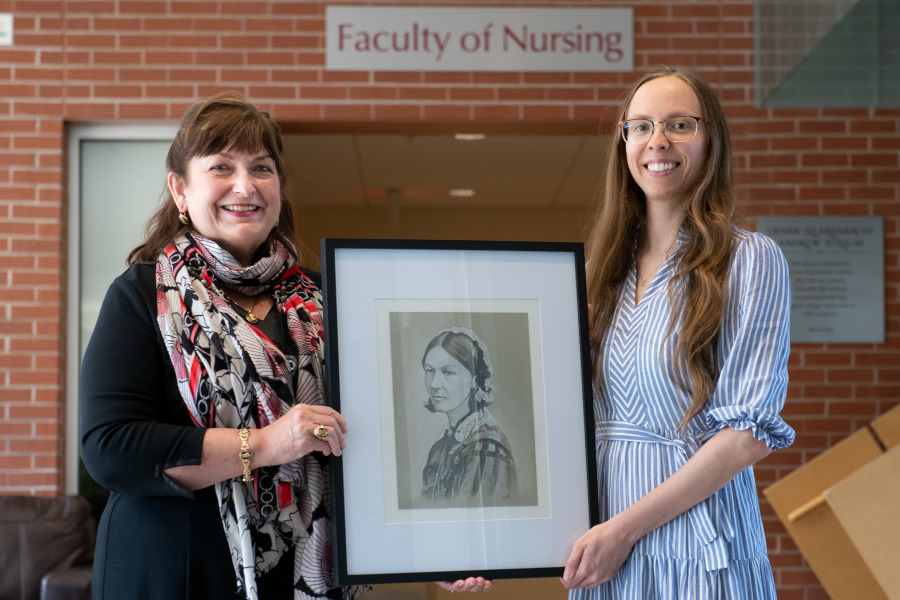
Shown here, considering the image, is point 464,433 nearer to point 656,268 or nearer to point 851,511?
point 656,268

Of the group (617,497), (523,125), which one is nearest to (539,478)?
(617,497)

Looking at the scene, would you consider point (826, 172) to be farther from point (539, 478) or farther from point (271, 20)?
point (539, 478)

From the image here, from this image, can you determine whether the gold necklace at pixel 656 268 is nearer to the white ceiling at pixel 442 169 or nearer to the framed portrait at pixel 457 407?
the framed portrait at pixel 457 407

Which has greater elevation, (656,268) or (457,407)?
(656,268)

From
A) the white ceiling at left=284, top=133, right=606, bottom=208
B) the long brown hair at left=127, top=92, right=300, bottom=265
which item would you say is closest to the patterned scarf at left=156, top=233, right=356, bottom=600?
the long brown hair at left=127, top=92, right=300, bottom=265

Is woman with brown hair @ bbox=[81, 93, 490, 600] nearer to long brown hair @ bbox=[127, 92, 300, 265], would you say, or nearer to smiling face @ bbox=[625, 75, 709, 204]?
long brown hair @ bbox=[127, 92, 300, 265]

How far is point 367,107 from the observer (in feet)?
17.6

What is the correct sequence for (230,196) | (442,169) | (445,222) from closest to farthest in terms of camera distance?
1. (230,196)
2. (442,169)
3. (445,222)

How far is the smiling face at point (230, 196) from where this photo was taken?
2039 millimetres

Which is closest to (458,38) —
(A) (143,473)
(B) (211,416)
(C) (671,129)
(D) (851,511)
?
(D) (851,511)

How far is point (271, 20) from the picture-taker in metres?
5.37

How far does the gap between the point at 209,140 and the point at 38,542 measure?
3633mm

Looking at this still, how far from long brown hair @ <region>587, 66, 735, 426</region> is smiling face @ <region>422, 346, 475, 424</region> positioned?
0.33 m

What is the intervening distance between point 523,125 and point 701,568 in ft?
12.7
